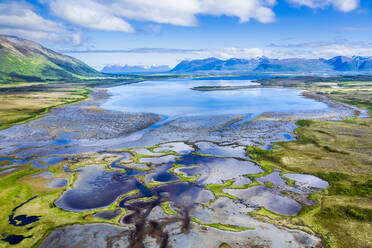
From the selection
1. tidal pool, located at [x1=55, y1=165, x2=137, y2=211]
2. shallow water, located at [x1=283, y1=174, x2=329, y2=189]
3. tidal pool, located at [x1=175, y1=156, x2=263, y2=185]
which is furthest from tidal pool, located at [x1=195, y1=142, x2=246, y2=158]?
tidal pool, located at [x1=55, y1=165, x2=137, y2=211]

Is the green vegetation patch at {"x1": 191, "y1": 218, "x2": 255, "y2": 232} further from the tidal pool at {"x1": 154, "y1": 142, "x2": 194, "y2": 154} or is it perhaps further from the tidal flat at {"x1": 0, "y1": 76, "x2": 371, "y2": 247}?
the tidal pool at {"x1": 154, "y1": 142, "x2": 194, "y2": 154}

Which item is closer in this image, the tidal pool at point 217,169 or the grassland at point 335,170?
the grassland at point 335,170

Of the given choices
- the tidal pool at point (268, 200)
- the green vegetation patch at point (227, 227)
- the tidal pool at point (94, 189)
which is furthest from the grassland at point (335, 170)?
the tidal pool at point (94, 189)

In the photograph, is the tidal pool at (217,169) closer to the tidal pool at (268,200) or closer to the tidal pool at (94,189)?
the tidal pool at (268,200)

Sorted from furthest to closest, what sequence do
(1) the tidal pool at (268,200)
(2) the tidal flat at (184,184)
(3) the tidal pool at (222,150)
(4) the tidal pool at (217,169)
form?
1. (3) the tidal pool at (222,150)
2. (4) the tidal pool at (217,169)
3. (1) the tidal pool at (268,200)
4. (2) the tidal flat at (184,184)

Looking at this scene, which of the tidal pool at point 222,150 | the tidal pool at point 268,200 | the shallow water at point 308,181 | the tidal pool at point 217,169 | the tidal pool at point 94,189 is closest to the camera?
the tidal pool at point 268,200

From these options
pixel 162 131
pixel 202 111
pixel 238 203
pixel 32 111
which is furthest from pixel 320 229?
pixel 32 111

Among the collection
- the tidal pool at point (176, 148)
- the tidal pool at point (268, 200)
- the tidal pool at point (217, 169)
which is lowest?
the tidal pool at point (268, 200)

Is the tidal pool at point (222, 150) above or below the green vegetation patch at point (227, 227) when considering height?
above
